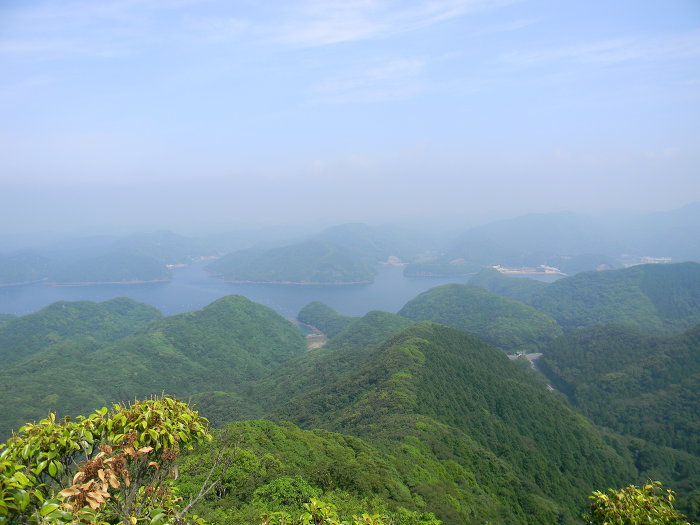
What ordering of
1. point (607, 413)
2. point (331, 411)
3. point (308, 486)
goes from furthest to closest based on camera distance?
1. point (607, 413)
2. point (331, 411)
3. point (308, 486)

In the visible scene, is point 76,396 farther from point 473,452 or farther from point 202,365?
point 473,452

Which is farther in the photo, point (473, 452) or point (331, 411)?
point (331, 411)

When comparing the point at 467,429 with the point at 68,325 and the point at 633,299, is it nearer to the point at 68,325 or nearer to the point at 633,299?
the point at 68,325

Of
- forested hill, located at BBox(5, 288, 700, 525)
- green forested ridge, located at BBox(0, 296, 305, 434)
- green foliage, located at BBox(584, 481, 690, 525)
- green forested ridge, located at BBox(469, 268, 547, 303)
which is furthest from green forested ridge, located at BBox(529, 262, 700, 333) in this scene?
green foliage, located at BBox(584, 481, 690, 525)

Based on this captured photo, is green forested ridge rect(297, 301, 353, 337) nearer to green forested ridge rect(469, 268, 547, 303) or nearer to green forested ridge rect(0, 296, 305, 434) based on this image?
green forested ridge rect(0, 296, 305, 434)

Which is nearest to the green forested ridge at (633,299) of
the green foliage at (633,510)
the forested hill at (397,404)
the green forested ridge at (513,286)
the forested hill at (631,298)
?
the forested hill at (631,298)

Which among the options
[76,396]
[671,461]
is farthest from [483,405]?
[76,396]

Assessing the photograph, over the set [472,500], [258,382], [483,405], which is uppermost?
[472,500]
